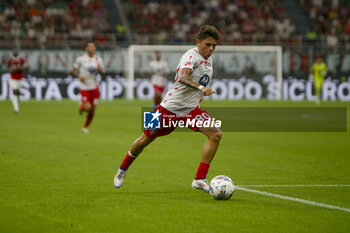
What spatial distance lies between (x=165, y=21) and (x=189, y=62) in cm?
3132

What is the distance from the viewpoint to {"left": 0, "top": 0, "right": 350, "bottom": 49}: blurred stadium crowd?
114ft

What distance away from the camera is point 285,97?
35.5 m

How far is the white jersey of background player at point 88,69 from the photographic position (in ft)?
58.5

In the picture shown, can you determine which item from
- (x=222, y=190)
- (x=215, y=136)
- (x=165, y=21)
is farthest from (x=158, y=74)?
(x=222, y=190)

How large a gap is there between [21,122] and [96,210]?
Answer: 14.0 meters

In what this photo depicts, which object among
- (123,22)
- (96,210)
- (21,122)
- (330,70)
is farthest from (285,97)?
(96,210)

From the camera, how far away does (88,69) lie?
17906 mm

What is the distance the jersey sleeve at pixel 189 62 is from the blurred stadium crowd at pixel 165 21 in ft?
86.3

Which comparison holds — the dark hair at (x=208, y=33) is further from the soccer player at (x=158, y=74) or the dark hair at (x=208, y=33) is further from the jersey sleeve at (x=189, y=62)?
the soccer player at (x=158, y=74)

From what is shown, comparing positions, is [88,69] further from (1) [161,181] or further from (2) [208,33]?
(2) [208,33]

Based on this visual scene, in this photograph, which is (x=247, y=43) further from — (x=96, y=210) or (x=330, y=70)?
(x=96, y=210)

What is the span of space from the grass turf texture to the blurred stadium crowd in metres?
17.9

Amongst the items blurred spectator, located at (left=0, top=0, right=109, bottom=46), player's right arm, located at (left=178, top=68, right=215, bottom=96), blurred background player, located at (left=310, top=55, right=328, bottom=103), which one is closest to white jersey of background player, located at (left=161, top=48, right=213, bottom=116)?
player's right arm, located at (left=178, top=68, right=215, bottom=96)

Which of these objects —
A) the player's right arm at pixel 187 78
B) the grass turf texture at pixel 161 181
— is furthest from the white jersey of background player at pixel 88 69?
the player's right arm at pixel 187 78
